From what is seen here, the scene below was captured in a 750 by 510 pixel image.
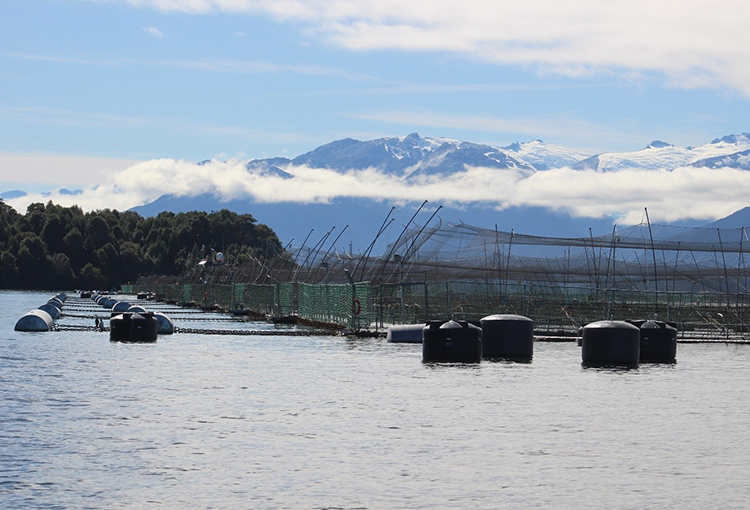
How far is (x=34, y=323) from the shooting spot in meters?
92.6

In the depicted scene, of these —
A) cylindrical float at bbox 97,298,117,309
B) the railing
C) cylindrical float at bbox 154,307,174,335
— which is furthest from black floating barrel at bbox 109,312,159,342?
cylindrical float at bbox 97,298,117,309

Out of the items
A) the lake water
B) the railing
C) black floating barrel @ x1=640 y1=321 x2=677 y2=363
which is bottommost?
the lake water

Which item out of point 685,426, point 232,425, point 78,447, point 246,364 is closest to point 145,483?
point 78,447

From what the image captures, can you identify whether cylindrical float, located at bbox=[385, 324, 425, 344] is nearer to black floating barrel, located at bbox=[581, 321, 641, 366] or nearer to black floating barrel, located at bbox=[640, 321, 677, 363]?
black floating barrel, located at bbox=[640, 321, 677, 363]

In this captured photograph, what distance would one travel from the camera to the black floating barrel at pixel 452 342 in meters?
56.1

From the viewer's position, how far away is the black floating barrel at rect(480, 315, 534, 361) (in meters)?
60.2

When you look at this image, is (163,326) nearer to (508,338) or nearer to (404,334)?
(404,334)

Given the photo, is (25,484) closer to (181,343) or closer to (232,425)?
(232,425)

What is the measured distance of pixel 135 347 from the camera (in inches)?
2884

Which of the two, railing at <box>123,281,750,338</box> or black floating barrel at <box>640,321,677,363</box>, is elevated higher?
railing at <box>123,281,750,338</box>

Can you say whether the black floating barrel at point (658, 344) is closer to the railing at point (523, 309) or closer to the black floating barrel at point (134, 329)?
the railing at point (523, 309)

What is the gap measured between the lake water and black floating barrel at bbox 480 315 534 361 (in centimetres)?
294

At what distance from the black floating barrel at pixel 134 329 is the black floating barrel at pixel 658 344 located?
32963mm

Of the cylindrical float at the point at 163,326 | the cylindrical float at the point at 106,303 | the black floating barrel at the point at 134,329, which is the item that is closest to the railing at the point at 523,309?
the cylindrical float at the point at 163,326
